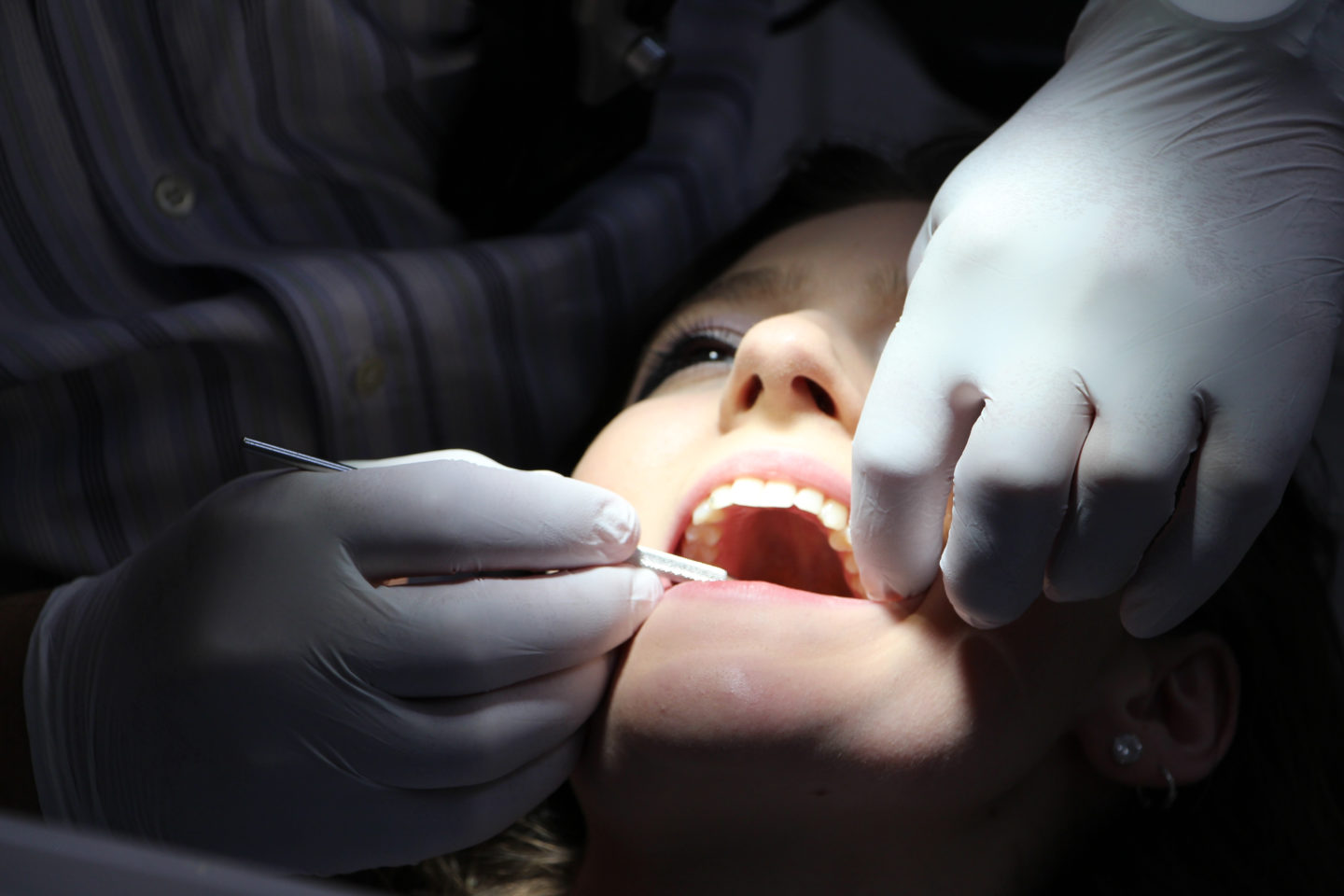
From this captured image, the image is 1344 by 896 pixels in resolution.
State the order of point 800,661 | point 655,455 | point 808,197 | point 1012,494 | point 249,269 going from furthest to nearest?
point 808,197, point 249,269, point 655,455, point 800,661, point 1012,494

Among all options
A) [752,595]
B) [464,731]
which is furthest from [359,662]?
[752,595]

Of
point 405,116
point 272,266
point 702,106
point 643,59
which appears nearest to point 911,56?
point 702,106

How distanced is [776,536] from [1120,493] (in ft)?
1.61

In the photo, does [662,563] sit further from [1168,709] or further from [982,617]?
[1168,709]

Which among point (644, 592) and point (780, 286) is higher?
point (780, 286)

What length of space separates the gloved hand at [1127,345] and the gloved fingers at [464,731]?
30 cm

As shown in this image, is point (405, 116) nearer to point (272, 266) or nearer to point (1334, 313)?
point (272, 266)

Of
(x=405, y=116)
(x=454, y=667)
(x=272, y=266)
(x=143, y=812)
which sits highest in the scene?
(x=405, y=116)

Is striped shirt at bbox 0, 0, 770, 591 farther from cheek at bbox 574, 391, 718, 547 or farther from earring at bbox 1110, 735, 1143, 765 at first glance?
earring at bbox 1110, 735, 1143, 765

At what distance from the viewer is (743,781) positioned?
938 mm

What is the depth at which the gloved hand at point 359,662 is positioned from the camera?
38.1 inches

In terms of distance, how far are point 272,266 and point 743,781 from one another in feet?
2.99

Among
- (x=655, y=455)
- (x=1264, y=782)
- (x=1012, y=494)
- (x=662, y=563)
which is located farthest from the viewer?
(x=1264, y=782)

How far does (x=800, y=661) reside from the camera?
94 cm
